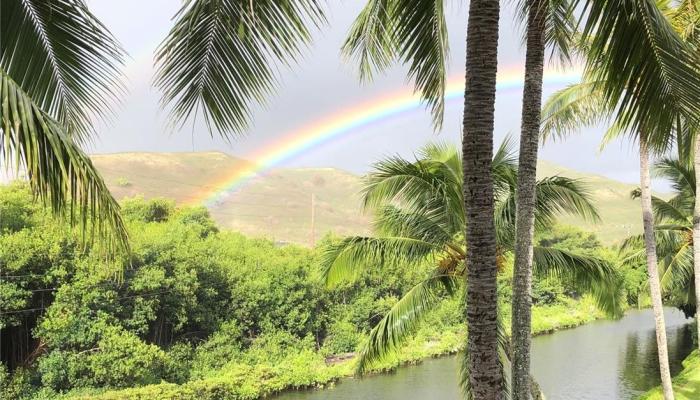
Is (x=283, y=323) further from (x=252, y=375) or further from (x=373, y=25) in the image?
(x=373, y=25)

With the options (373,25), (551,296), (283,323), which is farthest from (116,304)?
(551,296)

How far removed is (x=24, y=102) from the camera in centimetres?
197

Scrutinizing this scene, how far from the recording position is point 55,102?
3.45m

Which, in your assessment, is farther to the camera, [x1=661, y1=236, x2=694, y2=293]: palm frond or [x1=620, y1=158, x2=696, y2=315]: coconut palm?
[x1=661, y1=236, x2=694, y2=293]: palm frond

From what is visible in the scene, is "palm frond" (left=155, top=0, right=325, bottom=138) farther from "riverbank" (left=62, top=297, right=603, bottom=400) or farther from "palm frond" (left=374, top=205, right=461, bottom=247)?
"riverbank" (left=62, top=297, right=603, bottom=400)

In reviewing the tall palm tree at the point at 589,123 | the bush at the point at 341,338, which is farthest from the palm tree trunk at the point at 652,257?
the bush at the point at 341,338

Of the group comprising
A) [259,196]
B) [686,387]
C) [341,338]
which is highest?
[259,196]

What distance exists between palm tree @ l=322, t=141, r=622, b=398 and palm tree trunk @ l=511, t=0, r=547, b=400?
5.42 feet

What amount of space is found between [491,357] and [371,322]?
22.9 m

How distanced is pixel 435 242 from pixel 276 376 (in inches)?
502

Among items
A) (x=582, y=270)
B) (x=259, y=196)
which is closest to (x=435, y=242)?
(x=582, y=270)

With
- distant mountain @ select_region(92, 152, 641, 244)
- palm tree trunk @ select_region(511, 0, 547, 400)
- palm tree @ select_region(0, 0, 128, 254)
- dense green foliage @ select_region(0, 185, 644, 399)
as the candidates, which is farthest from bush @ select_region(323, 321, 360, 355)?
distant mountain @ select_region(92, 152, 641, 244)

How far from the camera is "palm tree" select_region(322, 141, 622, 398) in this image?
286 inches

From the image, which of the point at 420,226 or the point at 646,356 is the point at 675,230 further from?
the point at 420,226
